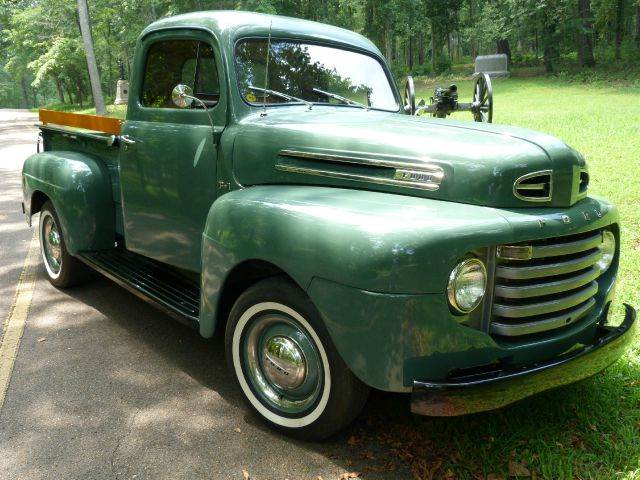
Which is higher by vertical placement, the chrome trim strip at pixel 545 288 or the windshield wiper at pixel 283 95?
the windshield wiper at pixel 283 95

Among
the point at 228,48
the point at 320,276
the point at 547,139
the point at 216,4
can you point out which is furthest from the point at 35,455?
the point at 216,4

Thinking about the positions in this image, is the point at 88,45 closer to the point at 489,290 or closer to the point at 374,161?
the point at 374,161

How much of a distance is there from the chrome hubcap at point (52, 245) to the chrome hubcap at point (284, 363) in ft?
8.94

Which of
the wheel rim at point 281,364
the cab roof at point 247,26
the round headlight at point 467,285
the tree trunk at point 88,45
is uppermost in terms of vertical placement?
the tree trunk at point 88,45

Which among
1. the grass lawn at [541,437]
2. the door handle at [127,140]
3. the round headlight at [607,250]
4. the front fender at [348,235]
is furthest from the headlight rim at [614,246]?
the door handle at [127,140]

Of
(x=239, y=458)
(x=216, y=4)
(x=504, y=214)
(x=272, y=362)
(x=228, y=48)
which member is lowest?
(x=239, y=458)

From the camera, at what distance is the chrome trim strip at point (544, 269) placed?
2303 millimetres

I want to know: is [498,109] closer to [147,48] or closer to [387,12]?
[147,48]

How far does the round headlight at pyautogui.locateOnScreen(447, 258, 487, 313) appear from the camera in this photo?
2.21 metres

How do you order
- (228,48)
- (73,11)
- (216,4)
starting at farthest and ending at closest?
1. (73,11)
2. (216,4)
3. (228,48)

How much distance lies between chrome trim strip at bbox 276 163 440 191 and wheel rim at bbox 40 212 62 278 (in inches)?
104

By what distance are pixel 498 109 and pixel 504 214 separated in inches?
670

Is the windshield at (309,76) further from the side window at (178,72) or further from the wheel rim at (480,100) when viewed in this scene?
the wheel rim at (480,100)

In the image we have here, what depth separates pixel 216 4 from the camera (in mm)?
27172
